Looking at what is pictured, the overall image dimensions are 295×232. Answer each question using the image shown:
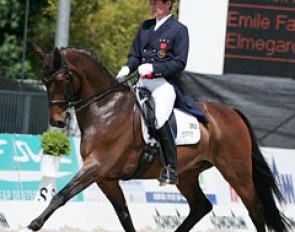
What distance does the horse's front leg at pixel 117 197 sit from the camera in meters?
10.0

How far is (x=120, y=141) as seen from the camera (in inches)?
385

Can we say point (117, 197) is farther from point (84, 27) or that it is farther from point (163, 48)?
point (84, 27)

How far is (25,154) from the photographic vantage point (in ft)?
41.0

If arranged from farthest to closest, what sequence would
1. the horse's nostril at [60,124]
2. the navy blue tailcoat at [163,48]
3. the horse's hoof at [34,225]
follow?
the navy blue tailcoat at [163,48] < the horse's nostril at [60,124] < the horse's hoof at [34,225]

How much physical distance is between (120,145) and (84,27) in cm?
1744

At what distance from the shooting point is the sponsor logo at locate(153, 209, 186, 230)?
1309 cm

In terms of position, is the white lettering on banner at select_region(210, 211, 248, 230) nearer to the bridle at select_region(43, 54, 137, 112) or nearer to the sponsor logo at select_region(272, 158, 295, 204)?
the sponsor logo at select_region(272, 158, 295, 204)

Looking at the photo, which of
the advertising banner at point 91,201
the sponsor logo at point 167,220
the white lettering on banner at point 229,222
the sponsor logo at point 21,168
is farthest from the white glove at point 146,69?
the white lettering on banner at point 229,222

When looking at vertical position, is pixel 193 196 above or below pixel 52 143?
below

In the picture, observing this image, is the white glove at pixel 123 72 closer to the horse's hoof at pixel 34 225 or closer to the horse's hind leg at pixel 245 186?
the horse's hind leg at pixel 245 186

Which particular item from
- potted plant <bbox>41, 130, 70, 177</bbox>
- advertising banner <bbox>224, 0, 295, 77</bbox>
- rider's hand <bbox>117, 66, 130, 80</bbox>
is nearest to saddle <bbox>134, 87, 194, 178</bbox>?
rider's hand <bbox>117, 66, 130, 80</bbox>

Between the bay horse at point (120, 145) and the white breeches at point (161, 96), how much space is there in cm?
21

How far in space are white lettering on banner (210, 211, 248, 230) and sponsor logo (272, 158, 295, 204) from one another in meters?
0.86

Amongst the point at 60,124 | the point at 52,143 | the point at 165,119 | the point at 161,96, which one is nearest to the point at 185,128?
the point at 165,119
